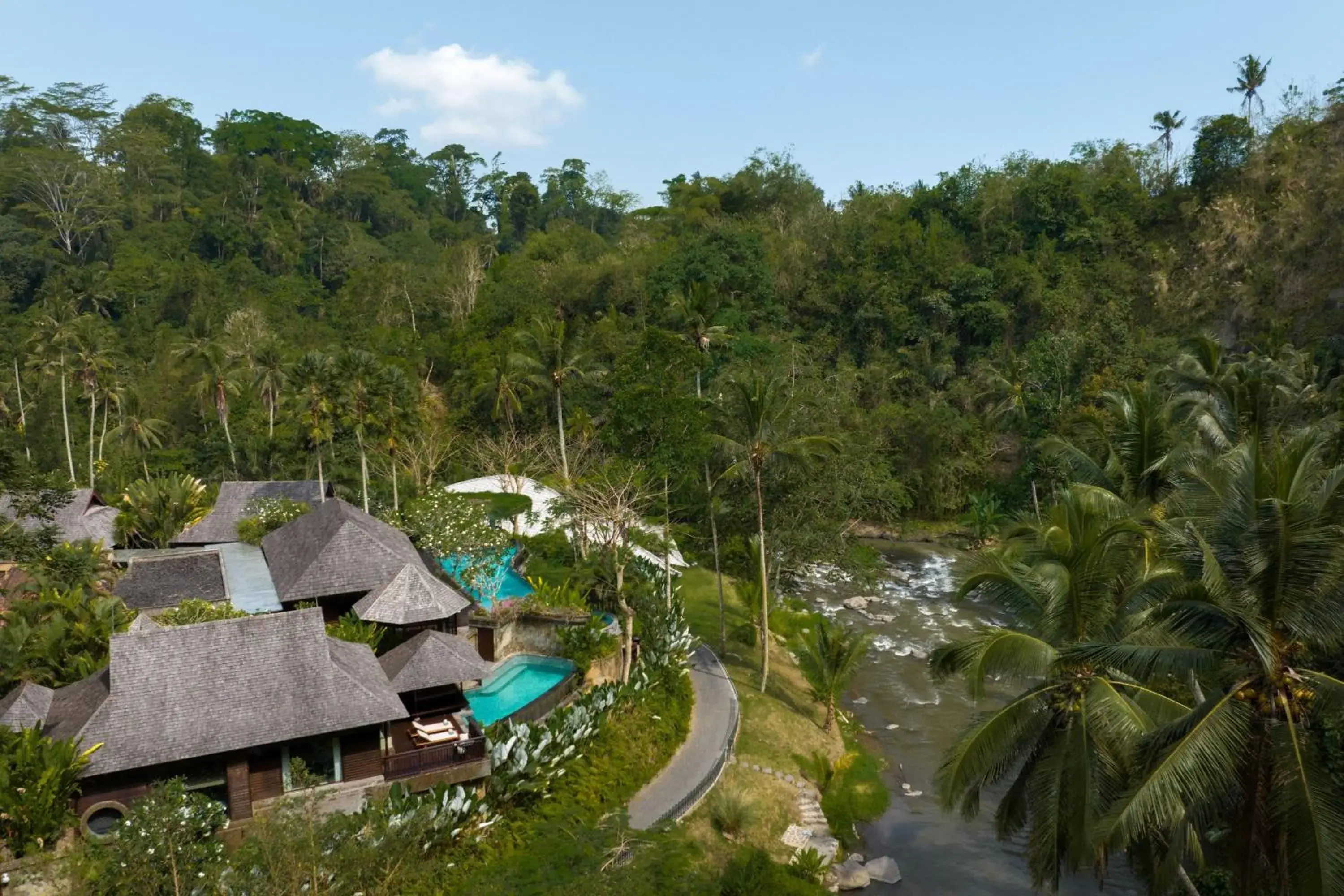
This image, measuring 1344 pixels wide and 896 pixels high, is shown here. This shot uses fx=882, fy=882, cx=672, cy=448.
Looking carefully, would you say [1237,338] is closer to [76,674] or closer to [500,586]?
[500,586]

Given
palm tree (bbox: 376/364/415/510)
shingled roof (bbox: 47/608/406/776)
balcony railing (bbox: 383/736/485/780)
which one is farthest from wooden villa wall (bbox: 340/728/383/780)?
palm tree (bbox: 376/364/415/510)

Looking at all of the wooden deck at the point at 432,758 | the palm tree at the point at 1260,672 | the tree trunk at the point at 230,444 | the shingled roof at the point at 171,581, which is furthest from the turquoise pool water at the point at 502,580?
the tree trunk at the point at 230,444

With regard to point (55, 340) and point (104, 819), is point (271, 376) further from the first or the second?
point (104, 819)

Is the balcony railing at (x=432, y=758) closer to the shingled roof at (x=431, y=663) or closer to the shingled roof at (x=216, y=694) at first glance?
the shingled roof at (x=216, y=694)

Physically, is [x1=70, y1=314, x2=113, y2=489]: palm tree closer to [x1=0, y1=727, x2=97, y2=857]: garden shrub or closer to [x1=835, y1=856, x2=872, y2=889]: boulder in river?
[x1=0, y1=727, x2=97, y2=857]: garden shrub

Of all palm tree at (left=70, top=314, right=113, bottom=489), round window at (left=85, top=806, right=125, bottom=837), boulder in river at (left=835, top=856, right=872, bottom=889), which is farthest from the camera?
palm tree at (left=70, top=314, right=113, bottom=489)

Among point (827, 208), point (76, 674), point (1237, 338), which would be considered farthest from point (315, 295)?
point (1237, 338)
